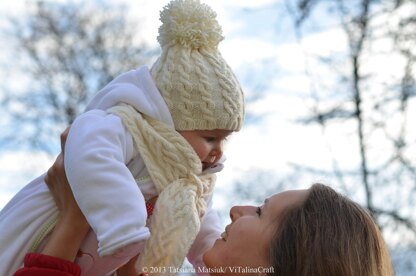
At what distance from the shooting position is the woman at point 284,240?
255 centimetres

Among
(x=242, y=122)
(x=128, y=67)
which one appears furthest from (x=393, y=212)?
(x=242, y=122)

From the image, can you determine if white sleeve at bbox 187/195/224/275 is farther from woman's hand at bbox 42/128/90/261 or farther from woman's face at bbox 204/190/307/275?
woman's hand at bbox 42/128/90/261

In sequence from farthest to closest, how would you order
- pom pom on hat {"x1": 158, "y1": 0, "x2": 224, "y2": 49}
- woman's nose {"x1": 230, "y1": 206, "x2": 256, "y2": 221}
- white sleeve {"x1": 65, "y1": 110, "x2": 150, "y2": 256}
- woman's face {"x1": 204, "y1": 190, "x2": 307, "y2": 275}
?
pom pom on hat {"x1": 158, "y1": 0, "x2": 224, "y2": 49}
woman's nose {"x1": 230, "y1": 206, "x2": 256, "y2": 221}
woman's face {"x1": 204, "y1": 190, "x2": 307, "y2": 275}
white sleeve {"x1": 65, "y1": 110, "x2": 150, "y2": 256}

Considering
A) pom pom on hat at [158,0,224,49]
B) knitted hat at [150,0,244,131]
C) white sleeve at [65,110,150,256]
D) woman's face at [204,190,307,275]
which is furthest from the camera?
pom pom on hat at [158,0,224,49]

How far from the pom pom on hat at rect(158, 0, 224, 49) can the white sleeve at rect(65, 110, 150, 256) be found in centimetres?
43

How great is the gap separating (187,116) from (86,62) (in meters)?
9.62

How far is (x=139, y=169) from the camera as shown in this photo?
2.77 meters

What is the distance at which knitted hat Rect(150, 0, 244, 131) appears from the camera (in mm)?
2811

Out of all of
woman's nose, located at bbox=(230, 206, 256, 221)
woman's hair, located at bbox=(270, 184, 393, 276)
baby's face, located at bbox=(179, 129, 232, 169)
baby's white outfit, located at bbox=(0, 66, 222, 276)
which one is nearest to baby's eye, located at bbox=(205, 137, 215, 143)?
baby's face, located at bbox=(179, 129, 232, 169)

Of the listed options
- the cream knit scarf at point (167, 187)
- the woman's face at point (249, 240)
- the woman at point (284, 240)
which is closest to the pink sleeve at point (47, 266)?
the woman at point (284, 240)

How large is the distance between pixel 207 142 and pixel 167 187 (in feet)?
0.66

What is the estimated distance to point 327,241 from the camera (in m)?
2.57

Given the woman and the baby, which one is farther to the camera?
the baby

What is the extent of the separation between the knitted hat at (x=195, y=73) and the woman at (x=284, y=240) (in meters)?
0.31
